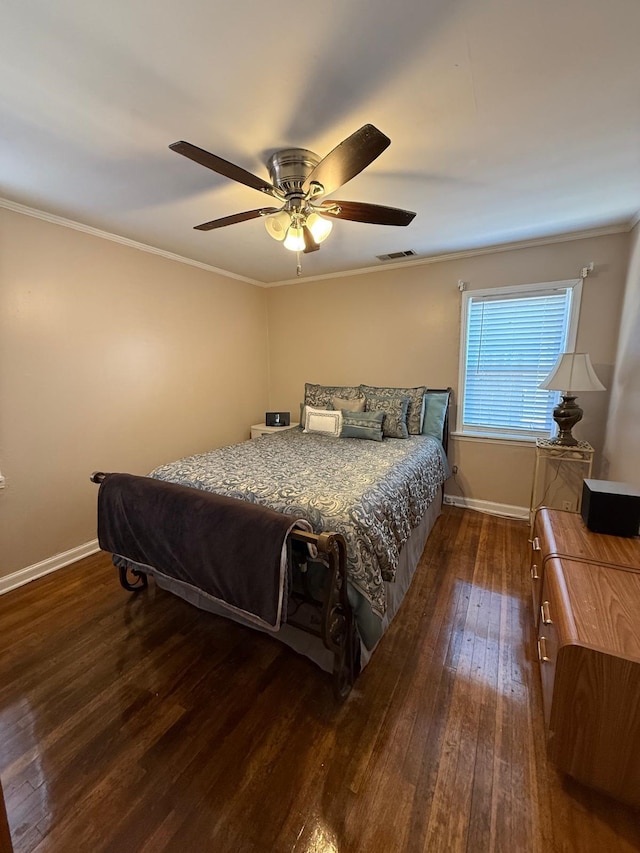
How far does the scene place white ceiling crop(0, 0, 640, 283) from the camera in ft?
3.49

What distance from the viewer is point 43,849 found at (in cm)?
108

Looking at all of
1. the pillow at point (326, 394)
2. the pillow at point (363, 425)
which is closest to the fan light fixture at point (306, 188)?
the pillow at point (363, 425)

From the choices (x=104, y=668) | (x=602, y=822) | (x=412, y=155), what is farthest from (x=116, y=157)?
(x=602, y=822)

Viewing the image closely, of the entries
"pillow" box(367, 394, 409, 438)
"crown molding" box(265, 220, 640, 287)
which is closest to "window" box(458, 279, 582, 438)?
"crown molding" box(265, 220, 640, 287)

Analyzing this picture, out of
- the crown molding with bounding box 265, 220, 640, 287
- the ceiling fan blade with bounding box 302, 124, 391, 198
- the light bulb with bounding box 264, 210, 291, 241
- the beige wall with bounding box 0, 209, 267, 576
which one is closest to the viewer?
the ceiling fan blade with bounding box 302, 124, 391, 198

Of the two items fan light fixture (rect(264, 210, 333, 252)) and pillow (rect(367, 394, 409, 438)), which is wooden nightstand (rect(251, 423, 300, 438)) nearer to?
pillow (rect(367, 394, 409, 438))

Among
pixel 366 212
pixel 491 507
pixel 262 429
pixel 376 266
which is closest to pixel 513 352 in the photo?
pixel 491 507

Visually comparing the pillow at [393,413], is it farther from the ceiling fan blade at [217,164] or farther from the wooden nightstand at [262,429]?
the ceiling fan blade at [217,164]

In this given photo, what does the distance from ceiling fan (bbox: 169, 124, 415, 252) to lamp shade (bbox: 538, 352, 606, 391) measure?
1650 millimetres

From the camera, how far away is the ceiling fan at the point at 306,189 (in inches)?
53.1

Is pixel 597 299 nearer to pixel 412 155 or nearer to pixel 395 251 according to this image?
pixel 395 251

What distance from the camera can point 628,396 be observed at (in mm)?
2385

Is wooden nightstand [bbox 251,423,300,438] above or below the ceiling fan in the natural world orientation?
below

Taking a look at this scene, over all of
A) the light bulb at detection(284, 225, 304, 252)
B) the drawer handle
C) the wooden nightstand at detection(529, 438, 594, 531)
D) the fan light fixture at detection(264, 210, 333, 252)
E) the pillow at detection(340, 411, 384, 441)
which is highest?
the fan light fixture at detection(264, 210, 333, 252)
